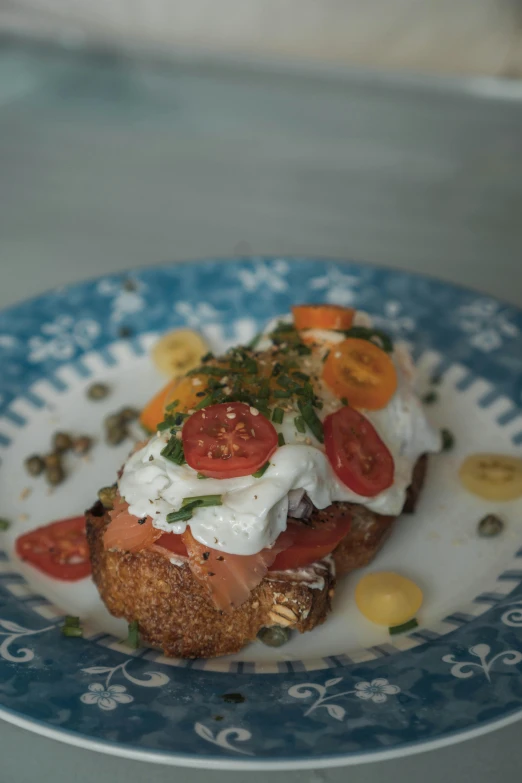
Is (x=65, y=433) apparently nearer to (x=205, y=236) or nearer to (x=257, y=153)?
(x=205, y=236)

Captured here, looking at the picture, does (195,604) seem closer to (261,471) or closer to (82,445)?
(261,471)

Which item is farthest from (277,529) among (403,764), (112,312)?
(112,312)

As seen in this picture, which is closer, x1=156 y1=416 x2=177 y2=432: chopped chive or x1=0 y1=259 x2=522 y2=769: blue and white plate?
x1=0 y1=259 x2=522 y2=769: blue and white plate

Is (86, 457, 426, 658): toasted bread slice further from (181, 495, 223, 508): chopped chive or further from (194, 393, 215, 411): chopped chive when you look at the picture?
(194, 393, 215, 411): chopped chive

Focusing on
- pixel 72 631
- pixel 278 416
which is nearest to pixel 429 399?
pixel 278 416

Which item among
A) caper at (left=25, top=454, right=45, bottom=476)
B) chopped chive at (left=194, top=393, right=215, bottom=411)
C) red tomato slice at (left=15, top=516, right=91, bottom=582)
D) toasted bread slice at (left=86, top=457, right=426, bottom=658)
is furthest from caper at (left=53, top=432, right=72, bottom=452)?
chopped chive at (left=194, top=393, right=215, bottom=411)

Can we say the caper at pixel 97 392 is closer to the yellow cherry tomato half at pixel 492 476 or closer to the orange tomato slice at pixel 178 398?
the orange tomato slice at pixel 178 398

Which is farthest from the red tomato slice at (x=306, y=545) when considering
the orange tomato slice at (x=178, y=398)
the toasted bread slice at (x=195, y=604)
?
the orange tomato slice at (x=178, y=398)

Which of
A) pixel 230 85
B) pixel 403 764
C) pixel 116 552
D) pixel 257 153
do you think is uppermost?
pixel 230 85
